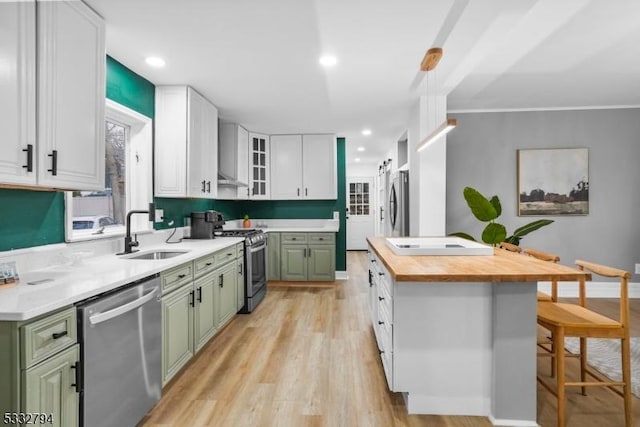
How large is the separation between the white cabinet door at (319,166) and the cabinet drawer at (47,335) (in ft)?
14.4

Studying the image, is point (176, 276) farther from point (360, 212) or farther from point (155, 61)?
point (360, 212)

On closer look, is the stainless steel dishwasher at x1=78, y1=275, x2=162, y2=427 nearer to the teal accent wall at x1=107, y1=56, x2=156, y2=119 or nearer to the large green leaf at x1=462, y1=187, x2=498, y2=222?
the teal accent wall at x1=107, y1=56, x2=156, y2=119

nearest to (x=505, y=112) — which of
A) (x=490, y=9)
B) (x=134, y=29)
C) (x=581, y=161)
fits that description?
(x=581, y=161)

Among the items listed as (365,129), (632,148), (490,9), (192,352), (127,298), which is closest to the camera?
(127,298)

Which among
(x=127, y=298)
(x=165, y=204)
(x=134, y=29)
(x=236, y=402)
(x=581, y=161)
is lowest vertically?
(x=236, y=402)

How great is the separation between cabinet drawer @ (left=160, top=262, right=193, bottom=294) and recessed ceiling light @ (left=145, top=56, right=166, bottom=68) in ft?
5.53

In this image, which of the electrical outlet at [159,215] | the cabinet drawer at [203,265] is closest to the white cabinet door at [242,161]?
the electrical outlet at [159,215]

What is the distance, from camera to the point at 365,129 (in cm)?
530

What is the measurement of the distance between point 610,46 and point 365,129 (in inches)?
118

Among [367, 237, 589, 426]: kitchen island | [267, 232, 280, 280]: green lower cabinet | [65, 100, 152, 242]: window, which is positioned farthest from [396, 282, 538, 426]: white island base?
[267, 232, 280, 280]: green lower cabinet

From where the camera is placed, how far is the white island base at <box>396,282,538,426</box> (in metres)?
1.83

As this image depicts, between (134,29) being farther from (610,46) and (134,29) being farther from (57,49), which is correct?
(610,46)

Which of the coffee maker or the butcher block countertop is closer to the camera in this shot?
the butcher block countertop

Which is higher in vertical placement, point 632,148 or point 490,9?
point 490,9
